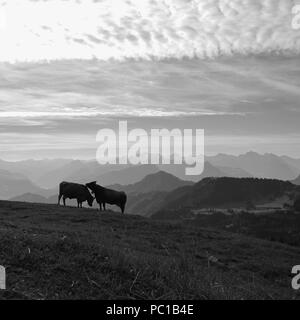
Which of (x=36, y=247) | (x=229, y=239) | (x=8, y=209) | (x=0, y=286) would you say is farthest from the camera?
(x=8, y=209)

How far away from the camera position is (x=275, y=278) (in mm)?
21859

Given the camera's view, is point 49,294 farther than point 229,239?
No

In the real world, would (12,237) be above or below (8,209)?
above

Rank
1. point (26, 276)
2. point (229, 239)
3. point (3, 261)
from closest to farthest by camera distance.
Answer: point (26, 276)
point (3, 261)
point (229, 239)

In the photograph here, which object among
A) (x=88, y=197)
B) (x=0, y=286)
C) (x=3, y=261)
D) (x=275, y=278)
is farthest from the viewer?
(x=88, y=197)

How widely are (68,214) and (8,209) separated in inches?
255
